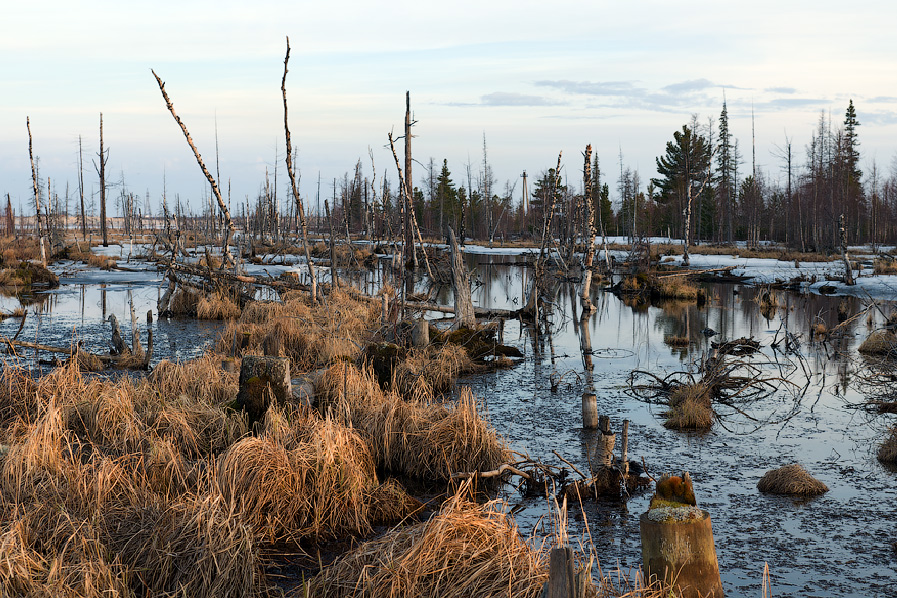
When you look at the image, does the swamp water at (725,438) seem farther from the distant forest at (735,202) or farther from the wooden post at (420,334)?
the distant forest at (735,202)

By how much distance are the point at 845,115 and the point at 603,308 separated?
55.7 m

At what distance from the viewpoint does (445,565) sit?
445 cm

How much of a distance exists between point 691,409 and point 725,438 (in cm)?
66

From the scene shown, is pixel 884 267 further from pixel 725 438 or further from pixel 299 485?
pixel 299 485

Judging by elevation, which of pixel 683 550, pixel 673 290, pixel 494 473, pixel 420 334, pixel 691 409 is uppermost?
pixel 420 334

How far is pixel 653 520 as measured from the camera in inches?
164

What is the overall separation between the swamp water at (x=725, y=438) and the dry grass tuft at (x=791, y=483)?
0.12 m

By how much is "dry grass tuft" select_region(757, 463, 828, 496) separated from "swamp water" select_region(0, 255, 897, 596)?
0.12 meters

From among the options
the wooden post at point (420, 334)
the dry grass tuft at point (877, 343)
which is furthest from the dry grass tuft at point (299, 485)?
the dry grass tuft at point (877, 343)

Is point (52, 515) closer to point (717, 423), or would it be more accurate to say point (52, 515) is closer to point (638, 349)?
point (717, 423)

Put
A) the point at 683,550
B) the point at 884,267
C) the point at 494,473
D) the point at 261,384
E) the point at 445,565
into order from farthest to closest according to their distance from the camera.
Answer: the point at 884,267
the point at 261,384
the point at 494,473
the point at 445,565
the point at 683,550

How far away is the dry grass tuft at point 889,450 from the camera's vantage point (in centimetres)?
835

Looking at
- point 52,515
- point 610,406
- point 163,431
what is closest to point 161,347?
point 163,431

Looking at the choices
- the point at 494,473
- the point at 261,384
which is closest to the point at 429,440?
the point at 494,473
